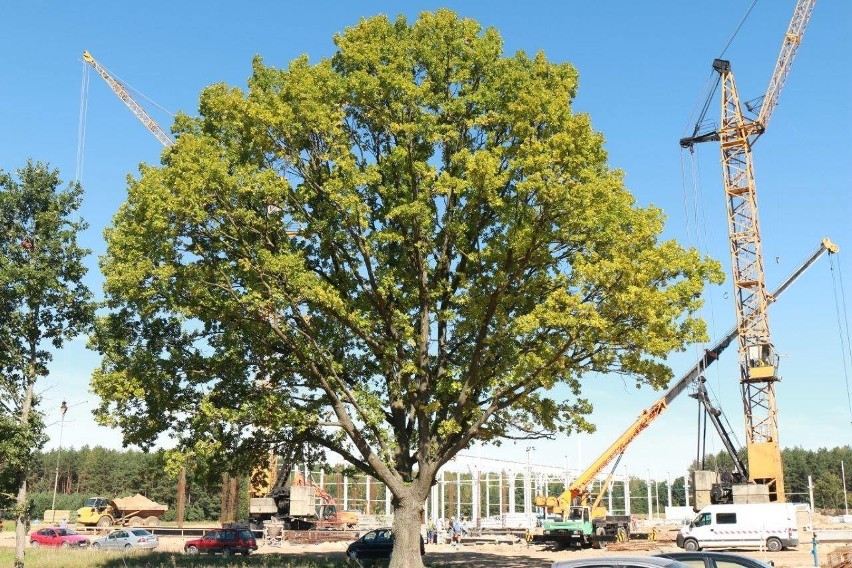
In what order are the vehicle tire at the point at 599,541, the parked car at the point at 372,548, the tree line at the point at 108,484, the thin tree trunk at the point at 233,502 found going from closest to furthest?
the parked car at the point at 372,548 < the vehicle tire at the point at 599,541 < the thin tree trunk at the point at 233,502 < the tree line at the point at 108,484

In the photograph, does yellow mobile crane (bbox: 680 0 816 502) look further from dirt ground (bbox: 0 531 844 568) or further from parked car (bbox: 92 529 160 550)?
parked car (bbox: 92 529 160 550)

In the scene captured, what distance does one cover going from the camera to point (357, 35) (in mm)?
21953

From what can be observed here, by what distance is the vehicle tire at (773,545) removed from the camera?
3769 centimetres

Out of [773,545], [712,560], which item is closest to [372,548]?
[773,545]

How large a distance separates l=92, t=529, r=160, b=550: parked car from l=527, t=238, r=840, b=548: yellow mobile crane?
2109 cm

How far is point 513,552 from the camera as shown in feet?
133

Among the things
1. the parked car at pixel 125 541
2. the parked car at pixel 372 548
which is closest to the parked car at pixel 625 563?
the parked car at pixel 372 548

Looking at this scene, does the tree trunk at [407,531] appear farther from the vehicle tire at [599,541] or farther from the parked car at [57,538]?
the parked car at [57,538]

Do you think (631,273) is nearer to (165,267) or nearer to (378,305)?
(378,305)

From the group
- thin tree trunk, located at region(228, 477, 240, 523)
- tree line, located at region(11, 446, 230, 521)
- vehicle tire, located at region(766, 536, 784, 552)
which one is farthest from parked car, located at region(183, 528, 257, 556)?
tree line, located at region(11, 446, 230, 521)

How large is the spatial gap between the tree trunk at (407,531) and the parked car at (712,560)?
8.52 meters

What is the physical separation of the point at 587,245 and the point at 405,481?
27.9 feet

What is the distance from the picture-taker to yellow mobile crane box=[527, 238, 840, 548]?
140 ft

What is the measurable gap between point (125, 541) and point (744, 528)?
31.9 m
